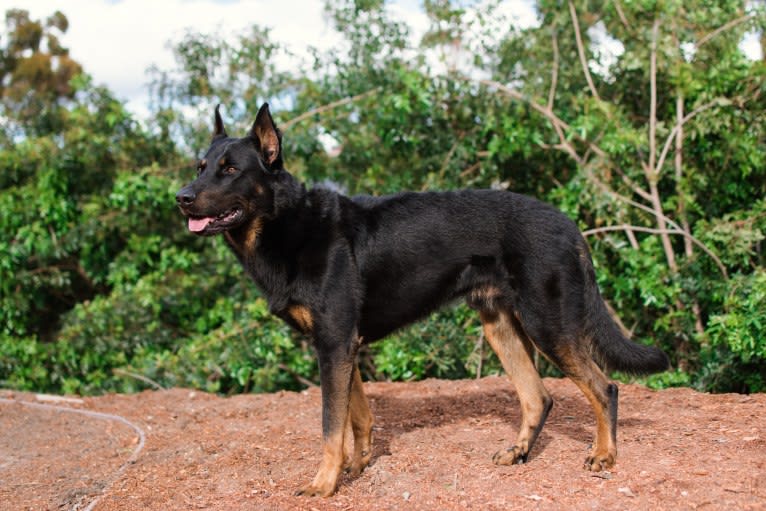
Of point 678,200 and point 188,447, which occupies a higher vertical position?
point 678,200

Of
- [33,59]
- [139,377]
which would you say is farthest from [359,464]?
[33,59]

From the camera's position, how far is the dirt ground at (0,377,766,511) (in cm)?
382

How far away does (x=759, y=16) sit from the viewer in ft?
22.4

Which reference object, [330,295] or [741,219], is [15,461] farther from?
[741,219]

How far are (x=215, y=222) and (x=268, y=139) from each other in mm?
580

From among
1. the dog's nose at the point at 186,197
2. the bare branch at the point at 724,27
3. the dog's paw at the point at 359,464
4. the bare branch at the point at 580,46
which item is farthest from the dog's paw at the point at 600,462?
the bare branch at the point at 724,27

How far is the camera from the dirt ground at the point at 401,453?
3.82 m

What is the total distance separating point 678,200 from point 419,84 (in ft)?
9.03

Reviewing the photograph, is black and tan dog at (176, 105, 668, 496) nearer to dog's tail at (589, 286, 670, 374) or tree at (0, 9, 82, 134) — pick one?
dog's tail at (589, 286, 670, 374)

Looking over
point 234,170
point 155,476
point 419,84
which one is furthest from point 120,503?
point 419,84

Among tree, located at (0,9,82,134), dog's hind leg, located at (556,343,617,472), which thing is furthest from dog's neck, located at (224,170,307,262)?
tree, located at (0,9,82,134)

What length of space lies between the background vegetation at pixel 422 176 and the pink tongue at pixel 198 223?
8.42 ft

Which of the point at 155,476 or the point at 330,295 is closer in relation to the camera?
the point at 330,295

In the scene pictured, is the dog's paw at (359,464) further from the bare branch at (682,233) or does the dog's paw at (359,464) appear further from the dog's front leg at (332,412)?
the bare branch at (682,233)
